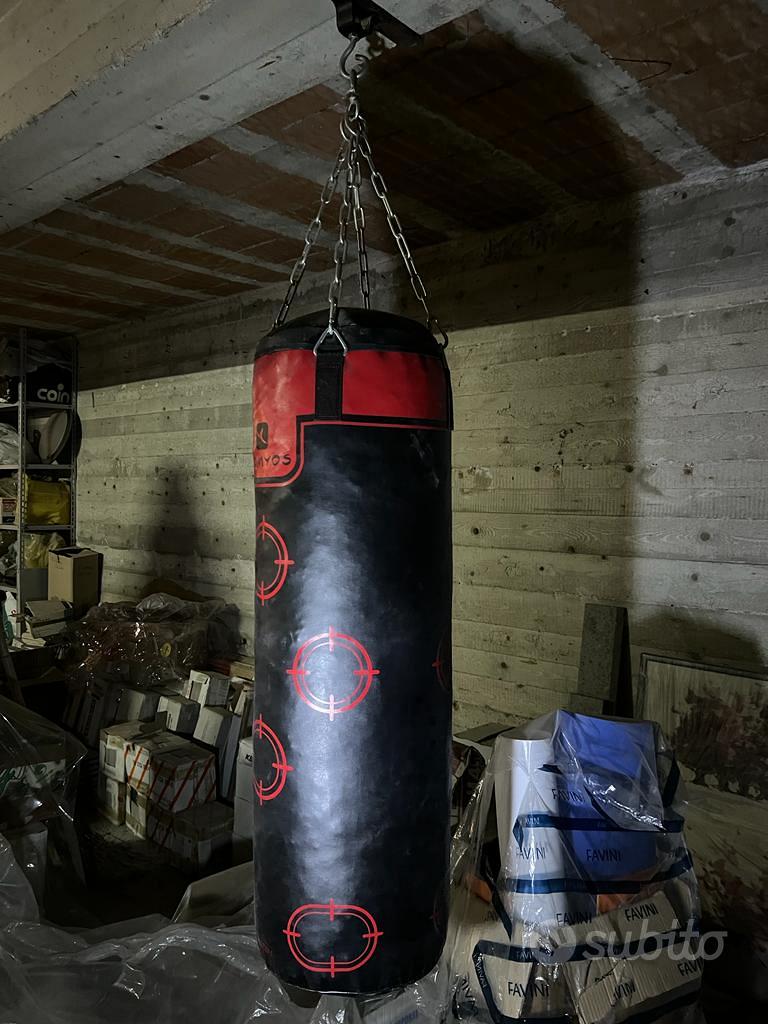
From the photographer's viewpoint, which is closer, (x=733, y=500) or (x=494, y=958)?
(x=494, y=958)

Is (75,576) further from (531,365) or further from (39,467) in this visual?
(531,365)

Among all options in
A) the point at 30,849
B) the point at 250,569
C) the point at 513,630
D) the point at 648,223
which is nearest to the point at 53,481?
the point at 250,569

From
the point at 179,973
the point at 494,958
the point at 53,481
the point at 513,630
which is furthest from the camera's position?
the point at 53,481

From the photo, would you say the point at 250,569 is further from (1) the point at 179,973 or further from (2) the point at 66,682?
(1) the point at 179,973

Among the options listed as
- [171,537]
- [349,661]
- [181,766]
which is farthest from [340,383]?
[171,537]

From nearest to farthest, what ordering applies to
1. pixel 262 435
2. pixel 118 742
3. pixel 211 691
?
pixel 262 435, pixel 118 742, pixel 211 691

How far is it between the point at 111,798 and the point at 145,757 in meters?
0.44

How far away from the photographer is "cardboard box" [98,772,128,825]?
3451 mm

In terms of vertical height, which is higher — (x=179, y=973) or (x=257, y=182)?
(x=257, y=182)

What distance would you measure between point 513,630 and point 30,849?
1.84m

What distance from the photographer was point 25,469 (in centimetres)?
483

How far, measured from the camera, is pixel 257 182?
2.32m

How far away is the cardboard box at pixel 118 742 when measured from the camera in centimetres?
342

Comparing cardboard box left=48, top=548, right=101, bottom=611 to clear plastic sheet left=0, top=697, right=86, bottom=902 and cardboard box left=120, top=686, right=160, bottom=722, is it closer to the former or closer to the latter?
cardboard box left=120, top=686, right=160, bottom=722
